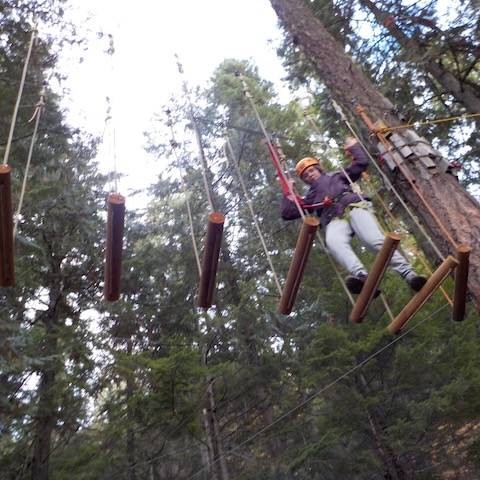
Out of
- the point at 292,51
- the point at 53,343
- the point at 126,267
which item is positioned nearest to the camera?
the point at 53,343

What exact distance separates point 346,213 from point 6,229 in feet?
8.95

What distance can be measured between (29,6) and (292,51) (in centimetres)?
499

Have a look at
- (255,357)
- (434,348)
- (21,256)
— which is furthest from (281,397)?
(21,256)

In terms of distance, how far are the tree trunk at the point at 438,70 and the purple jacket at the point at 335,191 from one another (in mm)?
3313

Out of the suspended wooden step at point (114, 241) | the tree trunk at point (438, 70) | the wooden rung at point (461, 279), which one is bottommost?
A: the wooden rung at point (461, 279)

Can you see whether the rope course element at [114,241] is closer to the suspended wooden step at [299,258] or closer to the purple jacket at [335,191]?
the suspended wooden step at [299,258]

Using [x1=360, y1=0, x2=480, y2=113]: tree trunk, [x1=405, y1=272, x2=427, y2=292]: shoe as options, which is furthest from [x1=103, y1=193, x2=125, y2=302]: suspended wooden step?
[x1=360, y1=0, x2=480, y2=113]: tree trunk

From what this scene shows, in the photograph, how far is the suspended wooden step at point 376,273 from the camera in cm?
296

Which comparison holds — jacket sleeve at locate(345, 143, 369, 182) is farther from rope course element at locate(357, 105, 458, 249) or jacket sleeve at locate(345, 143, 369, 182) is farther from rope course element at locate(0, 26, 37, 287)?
rope course element at locate(0, 26, 37, 287)

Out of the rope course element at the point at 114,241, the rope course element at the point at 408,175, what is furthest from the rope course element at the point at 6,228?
the rope course element at the point at 408,175

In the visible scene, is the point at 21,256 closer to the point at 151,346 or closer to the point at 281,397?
the point at 151,346

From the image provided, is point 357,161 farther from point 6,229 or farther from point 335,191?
point 6,229

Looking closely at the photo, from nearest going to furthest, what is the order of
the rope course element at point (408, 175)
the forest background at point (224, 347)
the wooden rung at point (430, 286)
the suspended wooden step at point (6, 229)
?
1. the suspended wooden step at point (6, 229)
2. the wooden rung at point (430, 286)
3. the rope course element at point (408, 175)
4. the forest background at point (224, 347)

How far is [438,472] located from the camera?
24.1 ft
